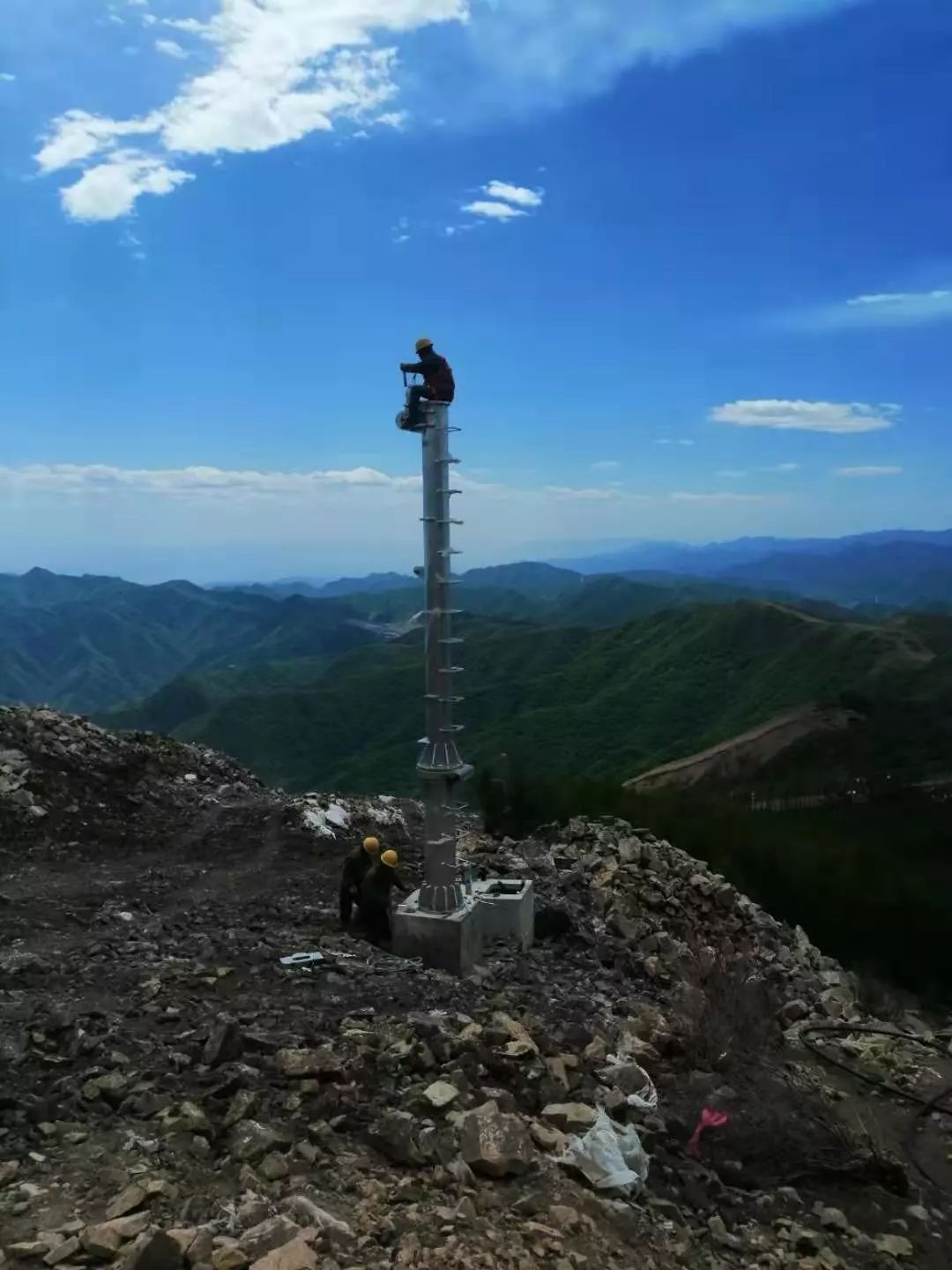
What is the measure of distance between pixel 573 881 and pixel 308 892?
419 cm

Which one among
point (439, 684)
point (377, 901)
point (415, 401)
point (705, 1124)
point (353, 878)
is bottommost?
point (705, 1124)

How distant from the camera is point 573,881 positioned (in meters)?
16.0

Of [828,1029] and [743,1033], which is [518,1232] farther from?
[828,1029]

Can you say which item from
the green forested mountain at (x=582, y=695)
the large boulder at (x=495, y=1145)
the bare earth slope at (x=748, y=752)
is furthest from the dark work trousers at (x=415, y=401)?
the green forested mountain at (x=582, y=695)

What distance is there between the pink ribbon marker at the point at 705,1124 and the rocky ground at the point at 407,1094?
34 millimetres

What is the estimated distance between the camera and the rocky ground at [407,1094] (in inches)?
247

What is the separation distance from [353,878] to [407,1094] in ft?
16.4

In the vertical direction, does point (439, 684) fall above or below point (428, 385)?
below

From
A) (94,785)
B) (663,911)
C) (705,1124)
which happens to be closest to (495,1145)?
(705,1124)

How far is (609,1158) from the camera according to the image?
25.0 ft

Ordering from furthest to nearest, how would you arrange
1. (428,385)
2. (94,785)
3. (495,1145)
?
(94,785)
(428,385)
(495,1145)

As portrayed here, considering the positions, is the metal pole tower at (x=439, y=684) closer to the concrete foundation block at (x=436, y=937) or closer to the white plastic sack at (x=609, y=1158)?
the concrete foundation block at (x=436, y=937)

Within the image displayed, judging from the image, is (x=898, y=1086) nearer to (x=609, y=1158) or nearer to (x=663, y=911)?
(x=663, y=911)

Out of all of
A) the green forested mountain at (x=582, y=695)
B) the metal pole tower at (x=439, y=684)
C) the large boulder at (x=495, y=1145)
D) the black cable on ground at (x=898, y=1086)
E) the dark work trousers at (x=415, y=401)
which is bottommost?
the green forested mountain at (x=582, y=695)
